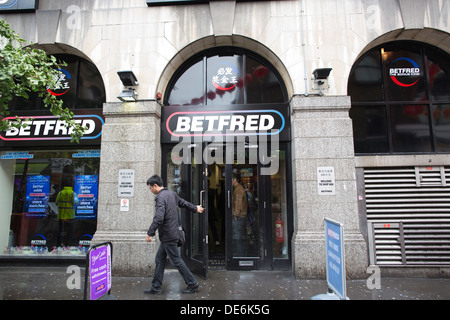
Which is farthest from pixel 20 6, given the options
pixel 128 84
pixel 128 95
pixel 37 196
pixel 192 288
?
pixel 192 288

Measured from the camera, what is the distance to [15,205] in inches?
277

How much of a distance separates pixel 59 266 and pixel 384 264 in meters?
7.69

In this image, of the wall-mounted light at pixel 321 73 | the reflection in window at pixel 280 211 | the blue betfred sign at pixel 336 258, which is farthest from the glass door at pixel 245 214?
the blue betfred sign at pixel 336 258

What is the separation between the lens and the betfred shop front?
670 centimetres

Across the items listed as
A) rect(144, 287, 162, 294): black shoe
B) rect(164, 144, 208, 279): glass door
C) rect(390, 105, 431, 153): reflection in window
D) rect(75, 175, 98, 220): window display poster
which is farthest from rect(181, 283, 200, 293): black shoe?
rect(390, 105, 431, 153): reflection in window

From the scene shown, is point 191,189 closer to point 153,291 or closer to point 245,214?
point 245,214

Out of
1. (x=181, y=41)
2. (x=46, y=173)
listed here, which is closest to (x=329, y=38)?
(x=181, y=41)

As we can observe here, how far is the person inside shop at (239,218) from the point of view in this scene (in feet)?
20.7

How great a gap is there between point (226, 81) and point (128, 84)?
2.45 m

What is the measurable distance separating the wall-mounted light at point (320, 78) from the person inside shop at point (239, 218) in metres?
2.92

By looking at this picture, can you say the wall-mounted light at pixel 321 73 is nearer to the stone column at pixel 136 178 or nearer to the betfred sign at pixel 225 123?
the betfred sign at pixel 225 123

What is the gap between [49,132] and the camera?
6727 millimetres

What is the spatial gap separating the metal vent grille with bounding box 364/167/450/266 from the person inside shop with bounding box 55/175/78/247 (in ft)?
24.1

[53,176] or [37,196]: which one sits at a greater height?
[53,176]
